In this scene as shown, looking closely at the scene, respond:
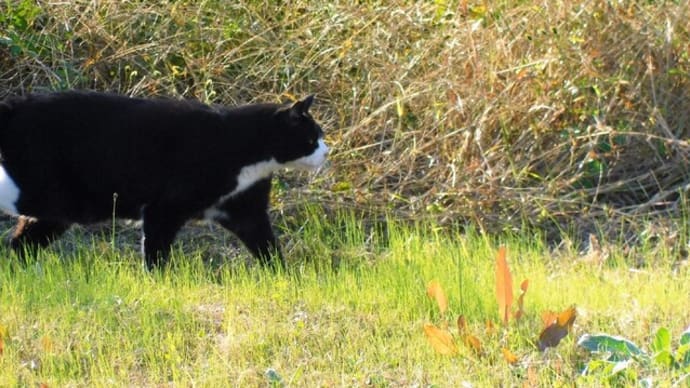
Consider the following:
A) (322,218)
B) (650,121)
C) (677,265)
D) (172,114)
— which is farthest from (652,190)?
(172,114)

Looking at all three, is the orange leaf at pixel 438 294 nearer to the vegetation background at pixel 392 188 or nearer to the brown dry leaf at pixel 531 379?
the vegetation background at pixel 392 188

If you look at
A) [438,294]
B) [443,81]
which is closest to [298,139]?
[443,81]

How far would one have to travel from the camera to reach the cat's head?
701 centimetres

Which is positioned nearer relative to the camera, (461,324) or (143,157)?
(461,324)

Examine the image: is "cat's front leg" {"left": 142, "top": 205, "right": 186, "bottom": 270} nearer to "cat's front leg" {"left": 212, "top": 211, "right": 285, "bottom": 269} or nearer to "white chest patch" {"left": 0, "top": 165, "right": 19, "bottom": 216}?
"cat's front leg" {"left": 212, "top": 211, "right": 285, "bottom": 269}

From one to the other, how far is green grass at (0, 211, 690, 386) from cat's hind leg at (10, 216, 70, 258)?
404mm

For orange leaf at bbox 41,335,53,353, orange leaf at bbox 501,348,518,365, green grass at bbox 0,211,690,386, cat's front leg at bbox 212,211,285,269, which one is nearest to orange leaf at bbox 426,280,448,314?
green grass at bbox 0,211,690,386

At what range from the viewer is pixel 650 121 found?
7805 mm

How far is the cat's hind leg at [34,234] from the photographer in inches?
288

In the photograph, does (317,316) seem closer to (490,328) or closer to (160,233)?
(490,328)

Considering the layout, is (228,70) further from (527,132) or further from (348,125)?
(527,132)

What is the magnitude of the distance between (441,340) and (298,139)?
227 cm

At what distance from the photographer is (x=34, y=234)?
735cm

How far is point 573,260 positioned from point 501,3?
2256 millimetres
